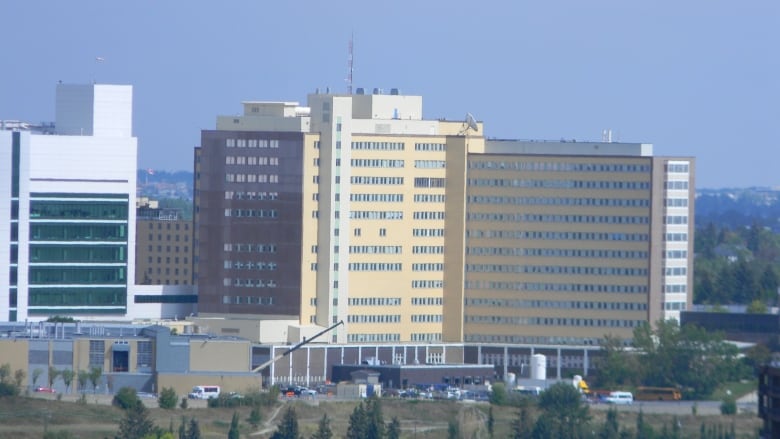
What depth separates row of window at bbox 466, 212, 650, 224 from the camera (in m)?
192

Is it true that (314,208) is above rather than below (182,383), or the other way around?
above

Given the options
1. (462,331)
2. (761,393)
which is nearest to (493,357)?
(462,331)

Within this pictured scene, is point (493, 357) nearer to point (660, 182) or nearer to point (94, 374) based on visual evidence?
point (660, 182)

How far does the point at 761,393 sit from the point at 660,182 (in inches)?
3527

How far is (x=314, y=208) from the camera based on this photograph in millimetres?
190375

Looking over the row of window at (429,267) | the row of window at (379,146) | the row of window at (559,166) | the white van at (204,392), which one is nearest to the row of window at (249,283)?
the row of window at (429,267)

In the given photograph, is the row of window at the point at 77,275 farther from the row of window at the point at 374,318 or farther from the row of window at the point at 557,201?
the row of window at the point at 557,201

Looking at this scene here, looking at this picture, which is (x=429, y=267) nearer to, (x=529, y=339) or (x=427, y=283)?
(x=427, y=283)

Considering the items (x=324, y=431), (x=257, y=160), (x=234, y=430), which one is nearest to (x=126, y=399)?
(x=234, y=430)

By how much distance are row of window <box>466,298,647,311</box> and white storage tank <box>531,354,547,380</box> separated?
206 inches

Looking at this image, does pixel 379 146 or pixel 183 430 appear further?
pixel 379 146

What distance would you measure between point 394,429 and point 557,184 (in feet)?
156

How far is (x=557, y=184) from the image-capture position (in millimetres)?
193125

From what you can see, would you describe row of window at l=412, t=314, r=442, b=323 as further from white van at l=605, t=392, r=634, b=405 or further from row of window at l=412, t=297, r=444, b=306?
white van at l=605, t=392, r=634, b=405
